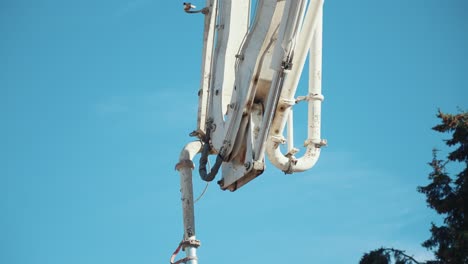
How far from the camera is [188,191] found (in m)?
10.8

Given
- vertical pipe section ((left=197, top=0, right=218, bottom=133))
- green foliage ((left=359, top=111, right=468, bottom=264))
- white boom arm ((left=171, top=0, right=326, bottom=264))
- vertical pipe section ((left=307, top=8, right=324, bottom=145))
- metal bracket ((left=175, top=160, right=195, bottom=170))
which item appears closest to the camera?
white boom arm ((left=171, top=0, right=326, bottom=264))

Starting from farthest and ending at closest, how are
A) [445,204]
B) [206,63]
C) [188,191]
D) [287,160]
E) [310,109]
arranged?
[445,204] < [206,63] < [188,191] < [310,109] < [287,160]

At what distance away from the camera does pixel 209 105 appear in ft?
36.0

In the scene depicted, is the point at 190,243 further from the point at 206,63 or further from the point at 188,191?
the point at 206,63

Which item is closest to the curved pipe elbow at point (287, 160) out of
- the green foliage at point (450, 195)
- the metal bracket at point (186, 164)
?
the metal bracket at point (186, 164)

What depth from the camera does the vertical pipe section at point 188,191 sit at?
1039 cm

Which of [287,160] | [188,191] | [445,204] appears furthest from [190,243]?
[445,204]

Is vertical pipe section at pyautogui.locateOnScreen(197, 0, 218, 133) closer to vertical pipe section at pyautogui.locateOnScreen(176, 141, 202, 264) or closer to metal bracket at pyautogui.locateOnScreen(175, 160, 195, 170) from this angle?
vertical pipe section at pyautogui.locateOnScreen(176, 141, 202, 264)

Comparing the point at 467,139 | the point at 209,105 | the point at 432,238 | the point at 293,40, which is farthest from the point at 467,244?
the point at 293,40

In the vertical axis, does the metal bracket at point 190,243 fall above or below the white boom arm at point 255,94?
below

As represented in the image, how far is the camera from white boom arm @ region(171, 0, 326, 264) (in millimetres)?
9445

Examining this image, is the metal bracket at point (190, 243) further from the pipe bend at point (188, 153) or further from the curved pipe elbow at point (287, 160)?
the curved pipe elbow at point (287, 160)

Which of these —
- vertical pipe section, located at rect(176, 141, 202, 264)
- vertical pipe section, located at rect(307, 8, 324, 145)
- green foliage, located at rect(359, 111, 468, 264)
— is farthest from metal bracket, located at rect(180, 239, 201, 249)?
green foliage, located at rect(359, 111, 468, 264)

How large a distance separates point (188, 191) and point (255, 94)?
161 cm
